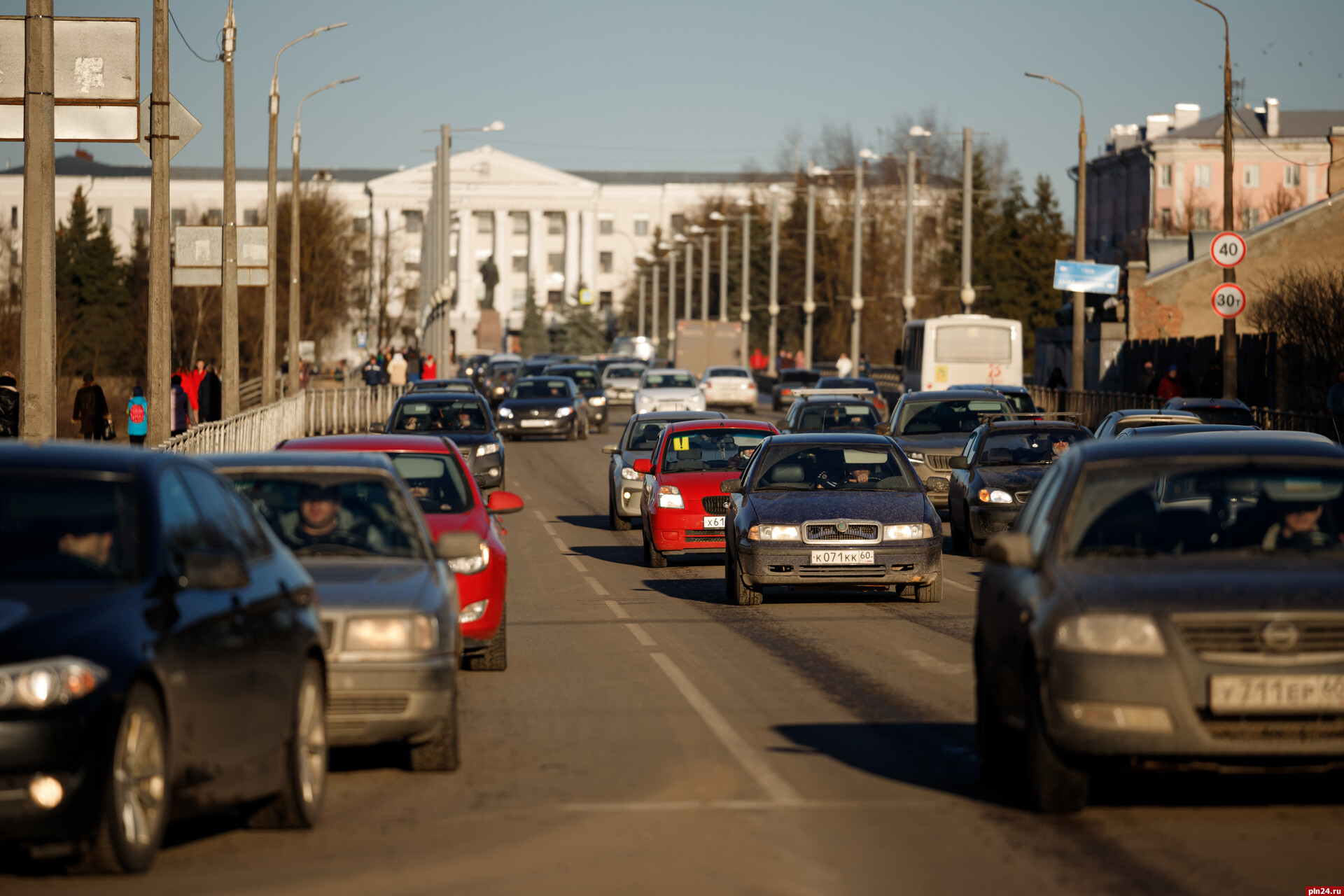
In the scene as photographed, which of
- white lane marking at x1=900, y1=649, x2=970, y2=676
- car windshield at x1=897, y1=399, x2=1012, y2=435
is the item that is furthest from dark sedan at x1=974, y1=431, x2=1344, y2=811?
car windshield at x1=897, y1=399, x2=1012, y2=435

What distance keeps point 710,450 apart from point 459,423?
29.9 ft

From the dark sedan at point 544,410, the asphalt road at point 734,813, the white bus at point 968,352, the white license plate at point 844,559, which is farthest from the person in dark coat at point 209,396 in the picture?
the asphalt road at point 734,813

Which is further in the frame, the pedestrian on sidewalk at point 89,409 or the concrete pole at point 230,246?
the pedestrian on sidewalk at point 89,409

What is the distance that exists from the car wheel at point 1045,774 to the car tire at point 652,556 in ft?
42.8

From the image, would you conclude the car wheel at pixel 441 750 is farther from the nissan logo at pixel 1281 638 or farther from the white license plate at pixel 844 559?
the white license plate at pixel 844 559

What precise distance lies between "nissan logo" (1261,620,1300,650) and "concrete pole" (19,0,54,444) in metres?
12.7

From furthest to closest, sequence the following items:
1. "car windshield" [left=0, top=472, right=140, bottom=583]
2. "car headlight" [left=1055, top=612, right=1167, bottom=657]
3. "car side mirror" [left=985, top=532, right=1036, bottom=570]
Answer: "car side mirror" [left=985, top=532, right=1036, bottom=570] < "car headlight" [left=1055, top=612, right=1167, bottom=657] < "car windshield" [left=0, top=472, right=140, bottom=583]

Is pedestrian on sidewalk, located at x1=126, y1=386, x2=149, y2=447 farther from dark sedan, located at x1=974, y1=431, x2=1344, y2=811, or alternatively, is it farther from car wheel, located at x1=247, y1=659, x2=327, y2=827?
dark sedan, located at x1=974, y1=431, x2=1344, y2=811

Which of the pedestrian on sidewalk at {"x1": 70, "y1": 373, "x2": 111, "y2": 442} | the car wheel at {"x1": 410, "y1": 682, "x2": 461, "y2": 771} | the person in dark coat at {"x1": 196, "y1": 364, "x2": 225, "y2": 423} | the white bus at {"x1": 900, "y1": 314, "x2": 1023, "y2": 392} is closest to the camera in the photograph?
the car wheel at {"x1": 410, "y1": 682, "x2": 461, "y2": 771}

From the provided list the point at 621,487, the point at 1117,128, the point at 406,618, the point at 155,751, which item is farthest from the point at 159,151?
the point at 1117,128

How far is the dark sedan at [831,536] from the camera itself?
16.3m

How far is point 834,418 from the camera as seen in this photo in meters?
29.6

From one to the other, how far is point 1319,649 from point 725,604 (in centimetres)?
1024

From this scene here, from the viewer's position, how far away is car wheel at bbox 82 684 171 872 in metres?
6.21
